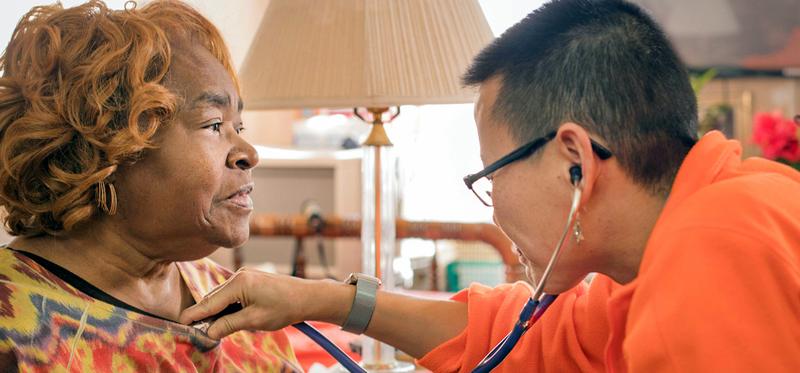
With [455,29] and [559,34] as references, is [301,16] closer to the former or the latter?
[455,29]

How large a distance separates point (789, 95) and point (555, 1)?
5.55m

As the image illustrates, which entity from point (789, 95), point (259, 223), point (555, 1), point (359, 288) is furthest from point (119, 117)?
point (789, 95)

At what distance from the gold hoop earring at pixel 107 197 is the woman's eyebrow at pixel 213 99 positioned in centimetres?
14

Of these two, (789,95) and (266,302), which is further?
(789,95)

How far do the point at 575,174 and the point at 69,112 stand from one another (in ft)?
1.87

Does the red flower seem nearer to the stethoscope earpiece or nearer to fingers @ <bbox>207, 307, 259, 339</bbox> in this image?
the stethoscope earpiece

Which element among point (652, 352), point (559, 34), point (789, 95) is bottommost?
point (789, 95)

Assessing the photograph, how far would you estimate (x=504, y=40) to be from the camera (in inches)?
41.2

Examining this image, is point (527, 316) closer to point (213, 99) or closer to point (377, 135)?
point (213, 99)

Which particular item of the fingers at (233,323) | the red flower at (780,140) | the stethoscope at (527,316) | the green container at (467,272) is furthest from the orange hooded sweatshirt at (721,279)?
the green container at (467,272)

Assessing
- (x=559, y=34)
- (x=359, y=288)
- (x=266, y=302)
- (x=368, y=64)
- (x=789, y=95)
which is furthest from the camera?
(x=789, y=95)

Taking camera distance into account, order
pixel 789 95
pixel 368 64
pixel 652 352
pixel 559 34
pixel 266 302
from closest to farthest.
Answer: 1. pixel 652 352
2. pixel 559 34
3. pixel 266 302
4. pixel 368 64
5. pixel 789 95

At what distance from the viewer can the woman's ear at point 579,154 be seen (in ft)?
3.01

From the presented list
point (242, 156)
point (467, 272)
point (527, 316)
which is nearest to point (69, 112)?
point (242, 156)
